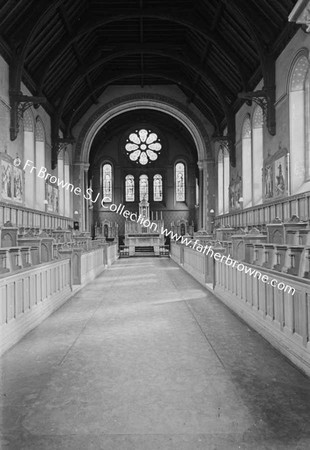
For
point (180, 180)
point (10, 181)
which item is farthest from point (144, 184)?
point (10, 181)

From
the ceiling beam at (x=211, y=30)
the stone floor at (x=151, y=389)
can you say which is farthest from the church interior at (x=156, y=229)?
the ceiling beam at (x=211, y=30)

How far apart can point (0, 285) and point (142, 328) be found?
1.84 metres

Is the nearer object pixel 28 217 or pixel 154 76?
pixel 28 217

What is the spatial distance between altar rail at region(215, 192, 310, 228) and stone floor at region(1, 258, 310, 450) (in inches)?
267

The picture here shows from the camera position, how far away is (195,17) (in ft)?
51.6

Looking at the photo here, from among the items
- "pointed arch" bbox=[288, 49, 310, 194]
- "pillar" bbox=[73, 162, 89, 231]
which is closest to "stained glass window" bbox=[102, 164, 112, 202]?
"pillar" bbox=[73, 162, 89, 231]

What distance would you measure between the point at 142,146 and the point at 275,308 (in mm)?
28551

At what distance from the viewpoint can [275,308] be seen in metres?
4.30

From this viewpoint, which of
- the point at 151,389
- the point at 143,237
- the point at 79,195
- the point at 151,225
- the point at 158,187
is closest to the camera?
the point at 151,389

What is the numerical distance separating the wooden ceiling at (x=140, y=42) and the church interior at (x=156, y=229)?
8cm

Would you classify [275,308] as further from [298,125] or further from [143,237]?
[143,237]

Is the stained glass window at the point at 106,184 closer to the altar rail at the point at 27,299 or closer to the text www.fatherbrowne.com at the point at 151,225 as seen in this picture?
the text www.fatherbrowne.com at the point at 151,225

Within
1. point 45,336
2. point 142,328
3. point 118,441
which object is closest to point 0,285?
point 45,336

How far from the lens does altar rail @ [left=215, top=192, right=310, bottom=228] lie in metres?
11.2
